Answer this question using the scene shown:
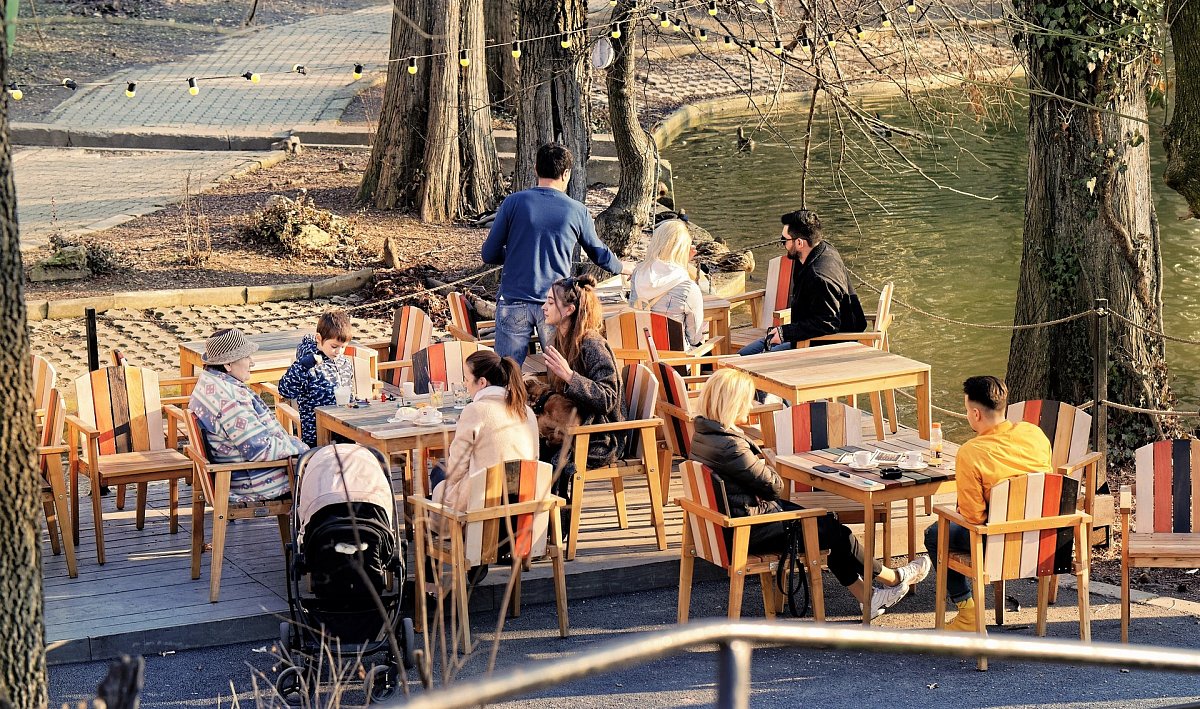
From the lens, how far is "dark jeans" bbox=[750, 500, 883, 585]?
6.54 m

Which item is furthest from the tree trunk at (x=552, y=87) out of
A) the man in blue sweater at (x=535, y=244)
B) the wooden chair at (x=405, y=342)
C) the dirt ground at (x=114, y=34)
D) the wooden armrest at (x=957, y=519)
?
the dirt ground at (x=114, y=34)

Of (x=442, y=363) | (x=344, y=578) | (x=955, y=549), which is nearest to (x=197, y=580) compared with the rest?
(x=344, y=578)

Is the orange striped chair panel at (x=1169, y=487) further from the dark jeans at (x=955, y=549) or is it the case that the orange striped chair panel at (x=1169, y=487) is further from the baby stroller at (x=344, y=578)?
the baby stroller at (x=344, y=578)

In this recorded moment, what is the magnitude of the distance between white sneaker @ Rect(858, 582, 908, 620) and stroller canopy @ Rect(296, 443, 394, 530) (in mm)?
2288

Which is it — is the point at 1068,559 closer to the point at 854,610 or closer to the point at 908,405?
the point at 854,610

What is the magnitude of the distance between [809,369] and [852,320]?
134 centimetres

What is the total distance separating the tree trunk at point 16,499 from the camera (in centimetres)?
408

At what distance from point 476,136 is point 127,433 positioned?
8.53m

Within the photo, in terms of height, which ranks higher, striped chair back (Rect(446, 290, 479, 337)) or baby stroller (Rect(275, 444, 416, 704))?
striped chair back (Rect(446, 290, 479, 337))

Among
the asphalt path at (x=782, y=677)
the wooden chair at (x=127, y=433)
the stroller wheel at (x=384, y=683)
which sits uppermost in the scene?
the wooden chair at (x=127, y=433)

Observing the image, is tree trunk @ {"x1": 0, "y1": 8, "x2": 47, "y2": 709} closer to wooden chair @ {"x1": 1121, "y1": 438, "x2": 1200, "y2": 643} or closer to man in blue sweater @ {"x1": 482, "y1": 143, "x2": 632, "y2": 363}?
man in blue sweater @ {"x1": 482, "y1": 143, "x2": 632, "y2": 363}

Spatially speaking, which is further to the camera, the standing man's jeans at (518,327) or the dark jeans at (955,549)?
the standing man's jeans at (518,327)

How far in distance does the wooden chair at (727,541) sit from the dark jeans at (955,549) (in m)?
0.55

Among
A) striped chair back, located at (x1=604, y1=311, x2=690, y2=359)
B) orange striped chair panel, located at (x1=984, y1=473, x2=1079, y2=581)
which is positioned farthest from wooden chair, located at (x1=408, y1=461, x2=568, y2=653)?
striped chair back, located at (x1=604, y1=311, x2=690, y2=359)
